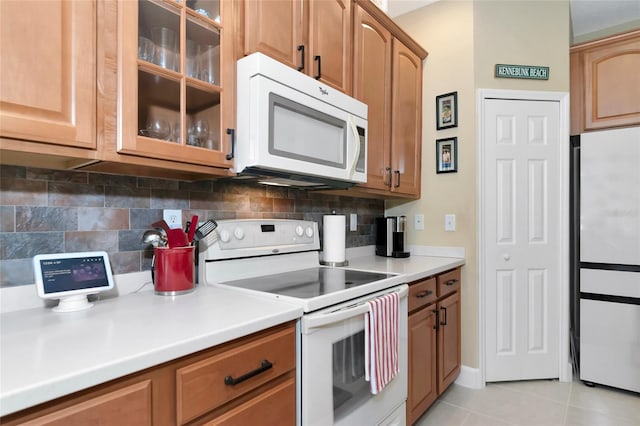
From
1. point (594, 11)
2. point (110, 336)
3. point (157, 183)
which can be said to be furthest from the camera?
point (594, 11)

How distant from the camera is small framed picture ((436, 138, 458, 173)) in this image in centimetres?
252

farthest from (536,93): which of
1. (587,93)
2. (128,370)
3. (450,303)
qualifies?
(128,370)

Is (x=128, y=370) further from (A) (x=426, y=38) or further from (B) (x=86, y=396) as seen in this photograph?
(A) (x=426, y=38)

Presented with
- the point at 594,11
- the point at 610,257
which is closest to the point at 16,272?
the point at 610,257

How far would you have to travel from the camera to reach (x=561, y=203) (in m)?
2.44

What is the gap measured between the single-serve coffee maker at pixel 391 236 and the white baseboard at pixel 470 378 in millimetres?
879

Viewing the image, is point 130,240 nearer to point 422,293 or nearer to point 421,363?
point 422,293

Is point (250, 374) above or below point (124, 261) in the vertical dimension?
below

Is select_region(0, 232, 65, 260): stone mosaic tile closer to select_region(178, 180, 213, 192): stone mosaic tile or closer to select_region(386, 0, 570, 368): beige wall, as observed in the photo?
select_region(178, 180, 213, 192): stone mosaic tile

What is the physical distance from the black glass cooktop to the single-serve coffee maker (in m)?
0.74

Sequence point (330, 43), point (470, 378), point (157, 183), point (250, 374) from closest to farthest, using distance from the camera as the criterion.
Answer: point (250, 374)
point (157, 183)
point (330, 43)
point (470, 378)

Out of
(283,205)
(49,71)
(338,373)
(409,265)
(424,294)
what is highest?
(49,71)

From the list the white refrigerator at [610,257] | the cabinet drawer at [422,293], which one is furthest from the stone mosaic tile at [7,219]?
the white refrigerator at [610,257]

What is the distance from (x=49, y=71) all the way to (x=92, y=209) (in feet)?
1.60
